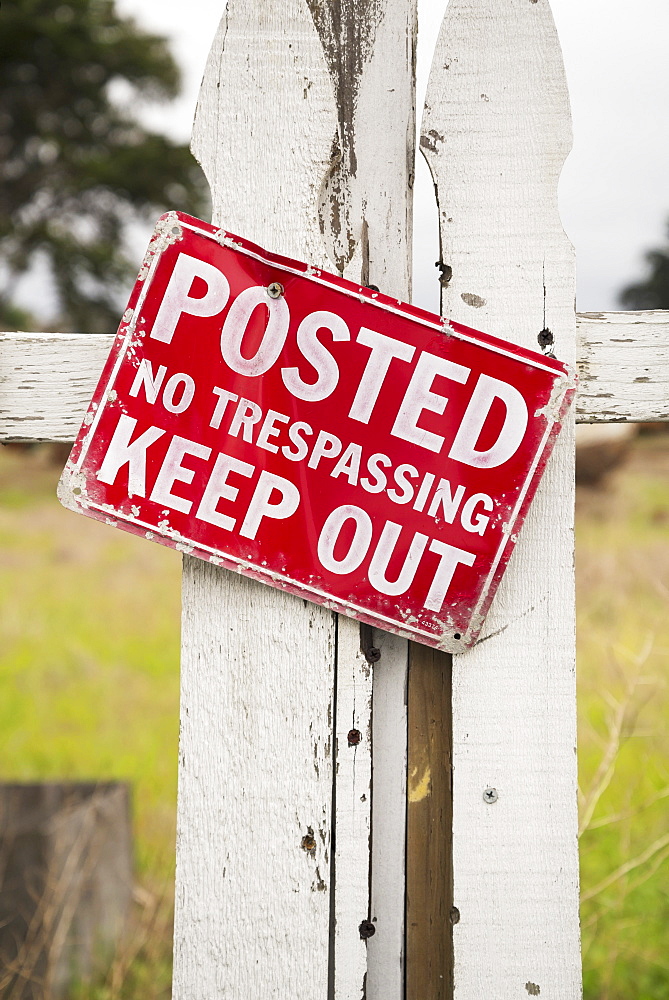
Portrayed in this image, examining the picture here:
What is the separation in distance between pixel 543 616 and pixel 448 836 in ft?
0.97

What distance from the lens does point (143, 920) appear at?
168cm

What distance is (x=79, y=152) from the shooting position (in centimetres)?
1143

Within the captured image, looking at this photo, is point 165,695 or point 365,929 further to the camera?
point 165,695

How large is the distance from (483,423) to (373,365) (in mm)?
143

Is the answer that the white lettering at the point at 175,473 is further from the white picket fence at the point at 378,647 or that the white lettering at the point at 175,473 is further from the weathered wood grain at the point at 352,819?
the weathered wood grain at the point at 352,819

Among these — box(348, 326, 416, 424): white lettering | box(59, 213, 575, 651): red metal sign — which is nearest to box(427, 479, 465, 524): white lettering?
box(59, 213, 575, 651): red metal sign

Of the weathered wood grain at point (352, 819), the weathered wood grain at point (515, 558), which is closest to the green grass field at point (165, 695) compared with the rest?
the weathered wood grain at point (515, 558)

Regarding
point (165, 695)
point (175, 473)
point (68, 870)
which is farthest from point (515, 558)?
point (165, 695)

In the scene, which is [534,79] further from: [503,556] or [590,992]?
[590,992]

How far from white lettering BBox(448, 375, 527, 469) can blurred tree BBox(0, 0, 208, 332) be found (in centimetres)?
1040

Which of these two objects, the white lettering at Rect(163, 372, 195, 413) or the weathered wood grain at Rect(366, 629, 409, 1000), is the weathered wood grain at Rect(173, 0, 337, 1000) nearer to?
the weathered wood grain at Rect(366, 629, 409, 1000)

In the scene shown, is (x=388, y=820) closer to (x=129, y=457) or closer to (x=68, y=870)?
(x=129, y=457)

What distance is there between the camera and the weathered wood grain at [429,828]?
0.90m

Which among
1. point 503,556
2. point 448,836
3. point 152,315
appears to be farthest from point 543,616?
point 152,315
